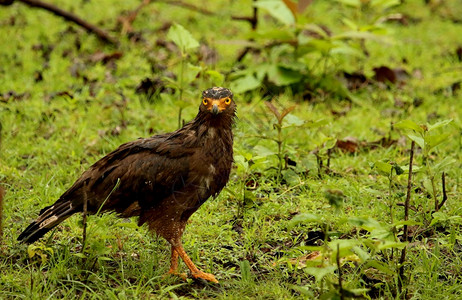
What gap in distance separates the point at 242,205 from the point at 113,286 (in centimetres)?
128

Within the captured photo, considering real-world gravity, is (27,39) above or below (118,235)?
above

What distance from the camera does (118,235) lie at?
4449 millimetres

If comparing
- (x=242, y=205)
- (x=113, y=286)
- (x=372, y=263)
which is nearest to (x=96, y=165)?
(x=113, y=286)

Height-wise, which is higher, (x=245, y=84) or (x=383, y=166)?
(x=383, y=166)

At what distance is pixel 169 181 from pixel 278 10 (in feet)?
11.6

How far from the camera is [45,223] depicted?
159 inches

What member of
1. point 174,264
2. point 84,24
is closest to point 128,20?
point 84,24

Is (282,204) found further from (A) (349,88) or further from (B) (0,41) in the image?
(B) (0,41)

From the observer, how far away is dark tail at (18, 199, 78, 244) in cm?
405

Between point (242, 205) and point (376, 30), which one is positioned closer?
point (242, 205)

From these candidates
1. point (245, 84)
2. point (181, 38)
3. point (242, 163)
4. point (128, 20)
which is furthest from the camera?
point (128, 20)

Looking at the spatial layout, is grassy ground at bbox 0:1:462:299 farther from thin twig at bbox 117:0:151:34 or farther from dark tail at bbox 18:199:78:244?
thin twig at bbox 117:0:151:34

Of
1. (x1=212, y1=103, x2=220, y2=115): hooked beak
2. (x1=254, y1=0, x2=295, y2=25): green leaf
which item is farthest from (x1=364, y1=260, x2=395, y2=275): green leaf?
(x1=254, y1=0, x2=295, y2=25): green leaf

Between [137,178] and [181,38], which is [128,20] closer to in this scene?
[181,38]
